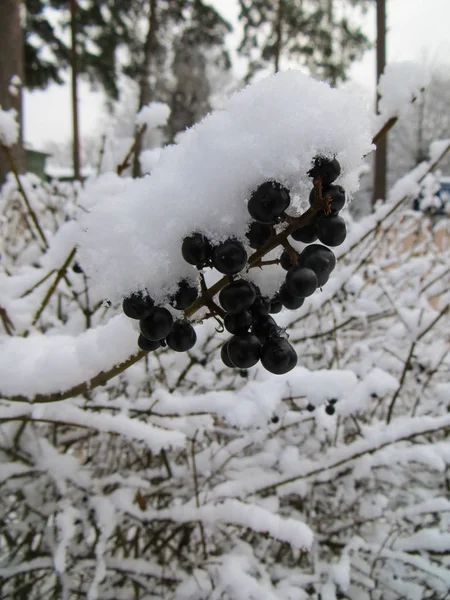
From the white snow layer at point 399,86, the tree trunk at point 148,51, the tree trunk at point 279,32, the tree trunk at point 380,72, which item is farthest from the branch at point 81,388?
the tree trunk at point 279,32

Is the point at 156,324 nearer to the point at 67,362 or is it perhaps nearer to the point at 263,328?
the point at 263,328

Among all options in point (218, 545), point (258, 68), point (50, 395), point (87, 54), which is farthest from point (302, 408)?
point (258, 68)

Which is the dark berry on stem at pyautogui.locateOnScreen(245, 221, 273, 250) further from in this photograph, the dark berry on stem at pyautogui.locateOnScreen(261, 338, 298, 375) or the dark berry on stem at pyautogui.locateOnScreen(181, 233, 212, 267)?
the dark berry on stem at pyautogui.locateOnScreen(261, 338, 298, 375)

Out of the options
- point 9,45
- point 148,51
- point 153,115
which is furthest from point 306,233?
point 148,51

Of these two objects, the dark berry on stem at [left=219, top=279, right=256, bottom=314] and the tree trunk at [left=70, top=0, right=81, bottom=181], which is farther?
the tree trunk at [left=70, top=0, right=81, bottom=181]

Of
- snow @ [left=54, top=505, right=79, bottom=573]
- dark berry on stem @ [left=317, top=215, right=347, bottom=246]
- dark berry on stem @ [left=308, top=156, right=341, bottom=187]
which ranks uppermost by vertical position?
dark berry on stem @ [left=308, top=156, right=341, bottom=187]

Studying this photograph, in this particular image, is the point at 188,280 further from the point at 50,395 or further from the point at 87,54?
the point at 87,54

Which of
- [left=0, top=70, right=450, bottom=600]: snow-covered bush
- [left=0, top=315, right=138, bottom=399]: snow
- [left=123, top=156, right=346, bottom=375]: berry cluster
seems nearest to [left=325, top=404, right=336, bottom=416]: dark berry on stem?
[left=0, top=70, right=450, bottom=600]: snow-covered bush
